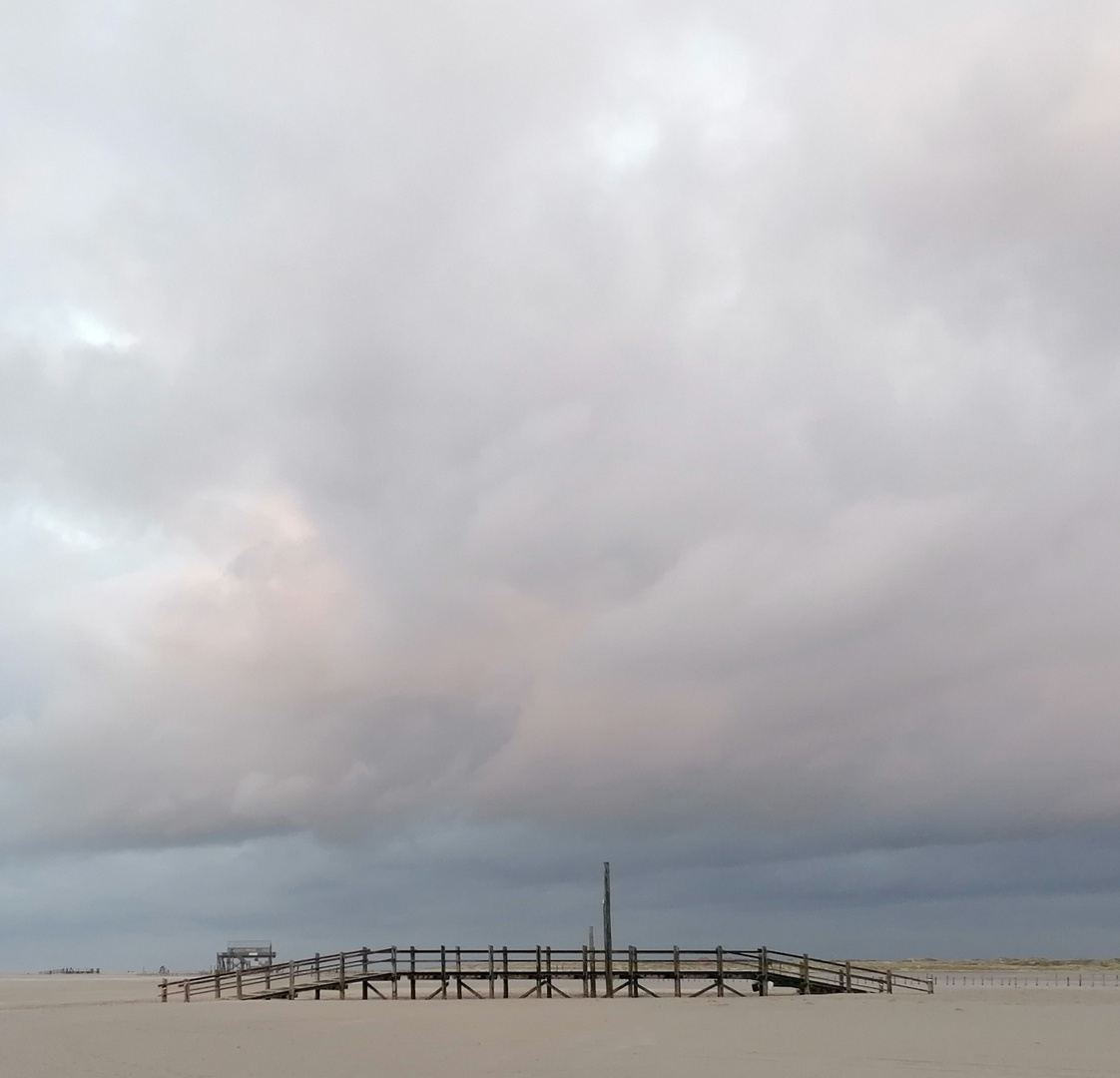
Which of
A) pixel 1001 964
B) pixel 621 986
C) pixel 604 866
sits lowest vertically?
pixel 1001 964

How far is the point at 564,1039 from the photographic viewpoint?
27922 millimetres

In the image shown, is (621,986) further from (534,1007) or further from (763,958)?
(534,1007)

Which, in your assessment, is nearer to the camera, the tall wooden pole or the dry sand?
the dry sand

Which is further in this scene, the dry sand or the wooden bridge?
the wooden bridge

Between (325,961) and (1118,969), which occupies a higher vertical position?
(325,961)

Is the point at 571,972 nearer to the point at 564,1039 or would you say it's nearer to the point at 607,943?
the point at 607,943

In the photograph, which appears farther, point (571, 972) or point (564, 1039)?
point (571, 972)

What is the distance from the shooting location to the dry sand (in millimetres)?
22719

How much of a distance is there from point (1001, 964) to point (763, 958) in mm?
80318

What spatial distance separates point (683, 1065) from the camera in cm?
2300

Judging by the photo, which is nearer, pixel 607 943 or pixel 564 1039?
pixel 564 1039

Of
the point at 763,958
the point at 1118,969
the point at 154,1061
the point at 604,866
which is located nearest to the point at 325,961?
the point at 604,866

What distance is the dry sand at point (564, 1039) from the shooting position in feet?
74.5

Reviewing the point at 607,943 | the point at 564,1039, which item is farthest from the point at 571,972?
the point at 564,1039
